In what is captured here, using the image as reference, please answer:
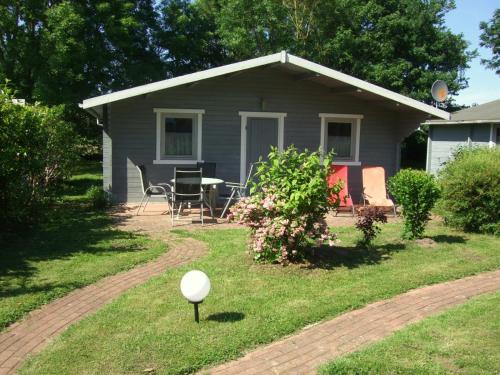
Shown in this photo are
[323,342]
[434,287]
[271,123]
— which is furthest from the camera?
[271,123]

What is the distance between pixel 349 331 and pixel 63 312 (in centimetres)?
260

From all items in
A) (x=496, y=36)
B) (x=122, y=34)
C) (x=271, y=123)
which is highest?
(x=496, y=36)

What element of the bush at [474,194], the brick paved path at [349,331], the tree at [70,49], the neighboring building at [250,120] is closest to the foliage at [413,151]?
the tree at [70,49]

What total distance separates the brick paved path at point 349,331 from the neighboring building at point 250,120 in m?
5.50

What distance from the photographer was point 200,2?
1015 inches

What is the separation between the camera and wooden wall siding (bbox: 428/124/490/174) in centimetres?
1855

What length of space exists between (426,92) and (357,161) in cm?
1239

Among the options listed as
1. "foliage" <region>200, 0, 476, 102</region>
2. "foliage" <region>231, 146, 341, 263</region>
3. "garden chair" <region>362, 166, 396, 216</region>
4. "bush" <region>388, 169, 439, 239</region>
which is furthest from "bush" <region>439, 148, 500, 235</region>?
"foliage" <region>200, 0, 476, 102</region>

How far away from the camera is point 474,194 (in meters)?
8.27

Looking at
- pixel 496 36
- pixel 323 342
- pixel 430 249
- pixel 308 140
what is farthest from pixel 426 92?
pixel 323 342

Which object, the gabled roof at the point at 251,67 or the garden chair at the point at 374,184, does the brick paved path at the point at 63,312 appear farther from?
the garden chair at the point at 374,184

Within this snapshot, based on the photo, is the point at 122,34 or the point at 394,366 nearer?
the point at 394,366

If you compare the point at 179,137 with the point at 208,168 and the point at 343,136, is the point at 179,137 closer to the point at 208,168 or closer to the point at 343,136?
the point at 208,168

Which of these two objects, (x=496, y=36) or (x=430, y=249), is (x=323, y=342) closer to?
(x=430, y=249)
